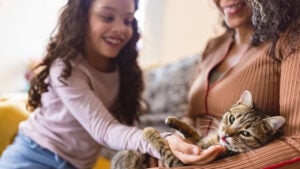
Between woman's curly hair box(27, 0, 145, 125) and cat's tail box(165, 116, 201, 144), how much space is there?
1.21 feet

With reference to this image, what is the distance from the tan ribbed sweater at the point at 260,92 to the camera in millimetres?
877

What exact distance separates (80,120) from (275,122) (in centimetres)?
59

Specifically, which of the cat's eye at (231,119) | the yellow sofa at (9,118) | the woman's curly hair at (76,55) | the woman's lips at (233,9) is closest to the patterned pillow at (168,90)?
the woman's curly hair at (76,55)

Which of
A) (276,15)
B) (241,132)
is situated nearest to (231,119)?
(241,132)

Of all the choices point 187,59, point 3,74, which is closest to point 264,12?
point 187,59

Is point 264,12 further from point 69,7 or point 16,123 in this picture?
point 16,123

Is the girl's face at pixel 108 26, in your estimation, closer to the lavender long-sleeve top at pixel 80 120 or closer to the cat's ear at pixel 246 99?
the lavender long-sleeve top at pixel 80 120

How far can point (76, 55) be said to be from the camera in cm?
129

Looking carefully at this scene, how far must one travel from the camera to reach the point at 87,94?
47.6 inches

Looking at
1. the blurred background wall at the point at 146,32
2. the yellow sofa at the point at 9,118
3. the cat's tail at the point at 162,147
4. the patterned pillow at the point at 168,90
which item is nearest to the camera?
the cat's tail at the point at 162,147

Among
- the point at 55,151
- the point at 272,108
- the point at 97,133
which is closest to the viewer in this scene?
the point at 272,108

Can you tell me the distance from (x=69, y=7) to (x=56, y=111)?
35cm

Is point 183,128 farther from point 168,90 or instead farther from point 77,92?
point 168,90

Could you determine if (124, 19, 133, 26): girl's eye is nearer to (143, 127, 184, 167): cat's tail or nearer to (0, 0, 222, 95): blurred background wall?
(143, 127, 184, 167): cat's tail
